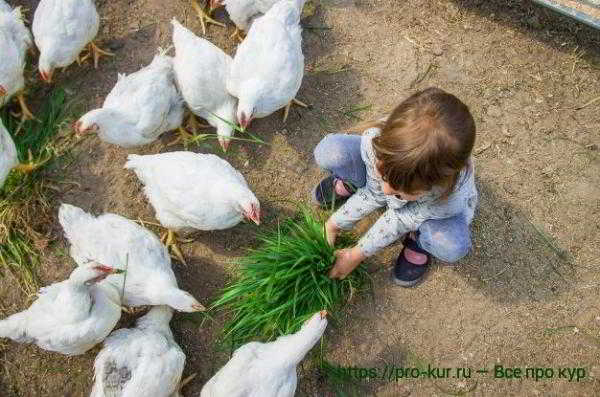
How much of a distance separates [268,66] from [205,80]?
350mm

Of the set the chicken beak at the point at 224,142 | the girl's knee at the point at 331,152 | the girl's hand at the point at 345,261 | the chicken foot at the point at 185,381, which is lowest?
the chicken foot at the point at 185,381

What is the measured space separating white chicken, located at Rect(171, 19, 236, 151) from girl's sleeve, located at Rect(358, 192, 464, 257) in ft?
3.26

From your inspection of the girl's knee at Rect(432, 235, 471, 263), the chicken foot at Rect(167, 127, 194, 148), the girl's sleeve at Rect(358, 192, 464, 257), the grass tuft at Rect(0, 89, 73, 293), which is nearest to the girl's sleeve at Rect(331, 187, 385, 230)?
the girl's sleeve at Rect(358, 192, 464, 257)

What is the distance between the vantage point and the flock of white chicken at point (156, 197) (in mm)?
2244

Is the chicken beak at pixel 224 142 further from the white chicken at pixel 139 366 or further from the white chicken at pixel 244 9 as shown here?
the white chicken at pixel 139 366

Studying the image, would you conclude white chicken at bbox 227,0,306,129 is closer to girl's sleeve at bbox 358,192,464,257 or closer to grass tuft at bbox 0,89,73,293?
girl's sleeve at bbox 358,192,464,257

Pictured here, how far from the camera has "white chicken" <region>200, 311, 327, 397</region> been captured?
2.12 meters

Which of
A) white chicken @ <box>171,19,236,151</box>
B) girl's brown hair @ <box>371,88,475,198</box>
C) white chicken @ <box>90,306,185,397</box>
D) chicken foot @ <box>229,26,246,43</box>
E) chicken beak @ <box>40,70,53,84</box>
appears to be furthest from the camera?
chicken foot @ <box>229,26,246,43</box>

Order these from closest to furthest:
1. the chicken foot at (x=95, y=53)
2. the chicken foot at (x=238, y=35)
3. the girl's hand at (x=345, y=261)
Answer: the girl's hand at (x=345, y=261) < the chicken foot at (x=95, y=53) < the chicken foot at (x=238, y=35)

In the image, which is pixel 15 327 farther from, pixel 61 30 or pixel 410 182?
pixel 410 182

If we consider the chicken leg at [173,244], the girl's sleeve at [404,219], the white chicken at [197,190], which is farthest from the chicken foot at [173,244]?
the girl's sleeve at [404,219]

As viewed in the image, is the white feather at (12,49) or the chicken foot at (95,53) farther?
the chicken foot at (95,53)

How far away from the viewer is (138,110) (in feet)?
8.50

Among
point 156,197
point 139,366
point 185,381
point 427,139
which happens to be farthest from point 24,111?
point 427,139
